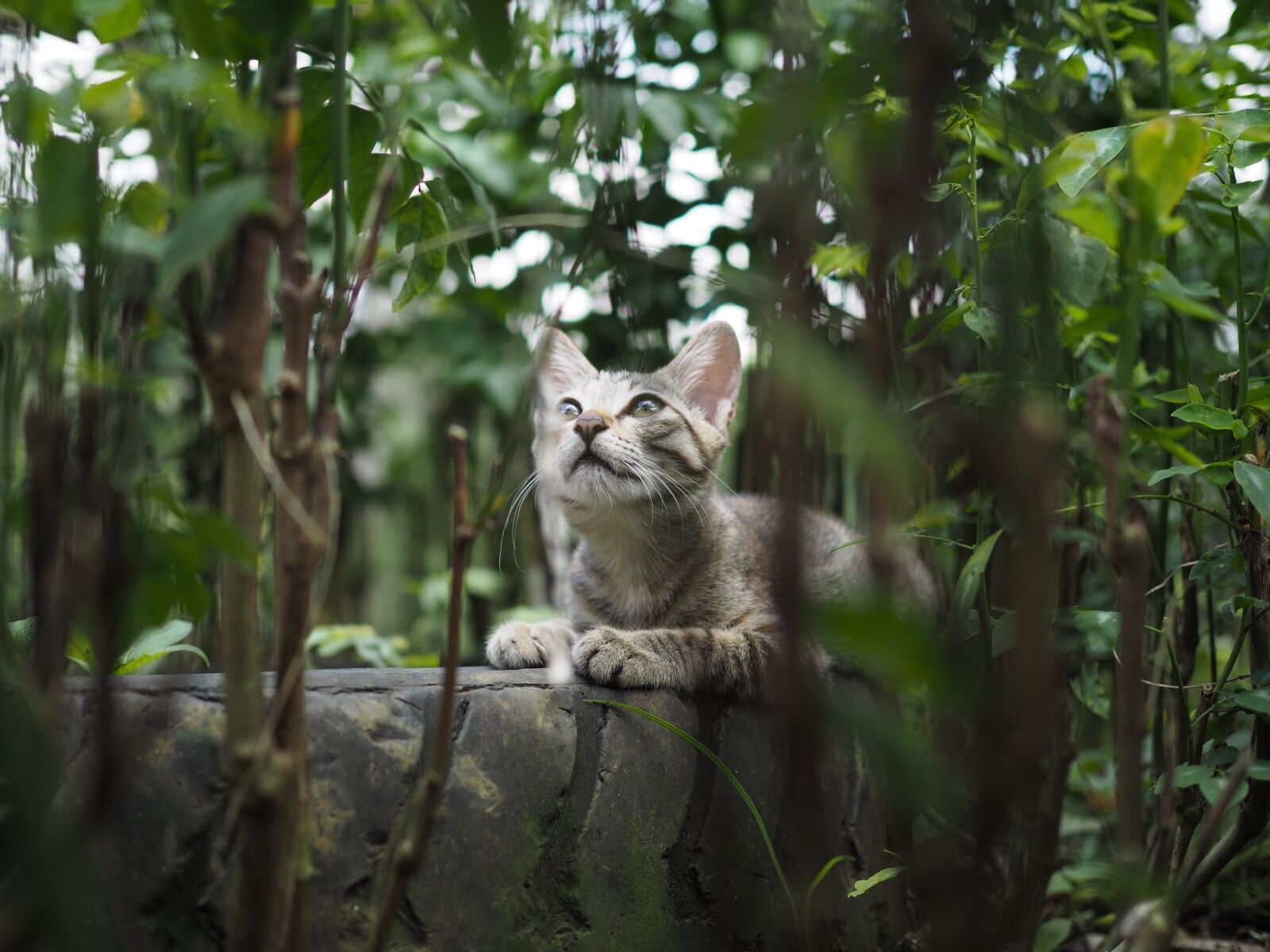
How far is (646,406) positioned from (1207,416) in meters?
1.75

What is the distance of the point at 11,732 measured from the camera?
1049 mm

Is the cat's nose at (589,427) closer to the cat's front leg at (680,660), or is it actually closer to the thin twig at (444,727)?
A: the cat's front leg at (680,660)

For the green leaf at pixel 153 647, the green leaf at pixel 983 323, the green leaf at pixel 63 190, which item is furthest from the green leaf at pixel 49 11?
the green leaf at pixel 983 323

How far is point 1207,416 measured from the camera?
1861mm

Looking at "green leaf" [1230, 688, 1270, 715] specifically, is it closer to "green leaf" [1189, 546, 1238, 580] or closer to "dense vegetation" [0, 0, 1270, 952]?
"dense vegetation" [0, 0, 1270, 952]

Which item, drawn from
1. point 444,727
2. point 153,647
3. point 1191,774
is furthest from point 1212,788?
point 153,647

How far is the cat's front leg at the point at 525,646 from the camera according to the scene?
2461 millimetres

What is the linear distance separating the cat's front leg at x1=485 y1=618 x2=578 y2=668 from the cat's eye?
86cm

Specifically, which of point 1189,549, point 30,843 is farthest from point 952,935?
point 1189,549

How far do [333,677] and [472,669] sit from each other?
415 mm

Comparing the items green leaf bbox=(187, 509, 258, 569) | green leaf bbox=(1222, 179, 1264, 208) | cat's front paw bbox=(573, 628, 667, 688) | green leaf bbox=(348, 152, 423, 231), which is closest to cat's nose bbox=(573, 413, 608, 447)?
cat's front paw bbox=(573, 628, 667, 688)

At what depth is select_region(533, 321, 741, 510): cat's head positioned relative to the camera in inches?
117

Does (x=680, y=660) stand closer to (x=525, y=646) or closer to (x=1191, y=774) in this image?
(x=525, y=646)

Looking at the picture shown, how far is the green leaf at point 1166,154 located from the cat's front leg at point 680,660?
4.65ft
